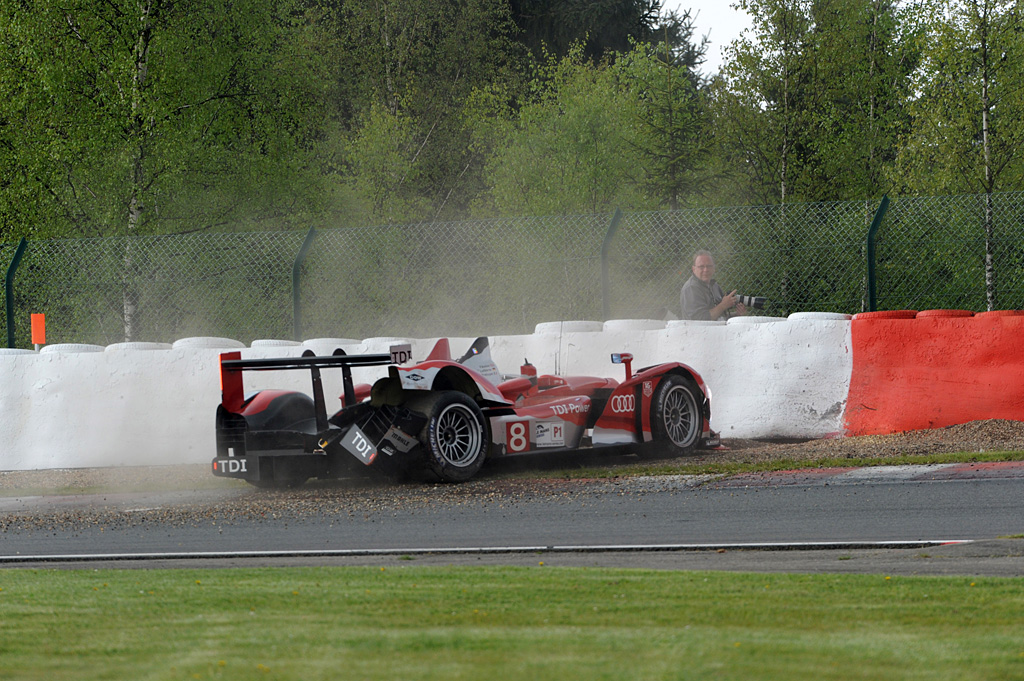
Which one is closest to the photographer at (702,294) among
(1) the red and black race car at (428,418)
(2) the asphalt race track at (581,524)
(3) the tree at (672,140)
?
(1) the red and black race car at (428,418)

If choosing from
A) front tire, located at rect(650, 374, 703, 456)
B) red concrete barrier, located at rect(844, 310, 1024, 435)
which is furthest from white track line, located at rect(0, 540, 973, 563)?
red concrete barrier, located at rect(844, 310, 1024, 435)

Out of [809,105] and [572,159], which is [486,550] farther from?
[809,105]

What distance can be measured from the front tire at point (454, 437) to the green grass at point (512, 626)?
3.53 metres

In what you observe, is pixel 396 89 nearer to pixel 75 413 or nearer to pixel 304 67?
pixel 304 67

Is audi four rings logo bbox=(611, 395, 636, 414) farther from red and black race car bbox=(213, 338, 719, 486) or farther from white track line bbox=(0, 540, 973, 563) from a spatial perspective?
white track line bbox=(0, 540, 973, 563)

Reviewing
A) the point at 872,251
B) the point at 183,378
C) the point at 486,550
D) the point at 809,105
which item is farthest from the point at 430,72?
the point at 486,550

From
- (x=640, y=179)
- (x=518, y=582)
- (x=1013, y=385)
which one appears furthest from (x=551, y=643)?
(x=640, y=179)

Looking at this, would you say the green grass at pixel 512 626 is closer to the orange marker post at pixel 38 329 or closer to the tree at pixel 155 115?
the orange marker post at pixel 38 329

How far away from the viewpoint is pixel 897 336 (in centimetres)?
1138

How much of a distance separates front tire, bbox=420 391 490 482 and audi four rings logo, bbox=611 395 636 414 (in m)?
1.30

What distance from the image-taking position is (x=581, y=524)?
25.3 ft

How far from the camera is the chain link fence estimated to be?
12773 millimetres

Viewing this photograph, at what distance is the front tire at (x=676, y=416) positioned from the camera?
10844 millimetres

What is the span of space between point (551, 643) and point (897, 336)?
811 cm
